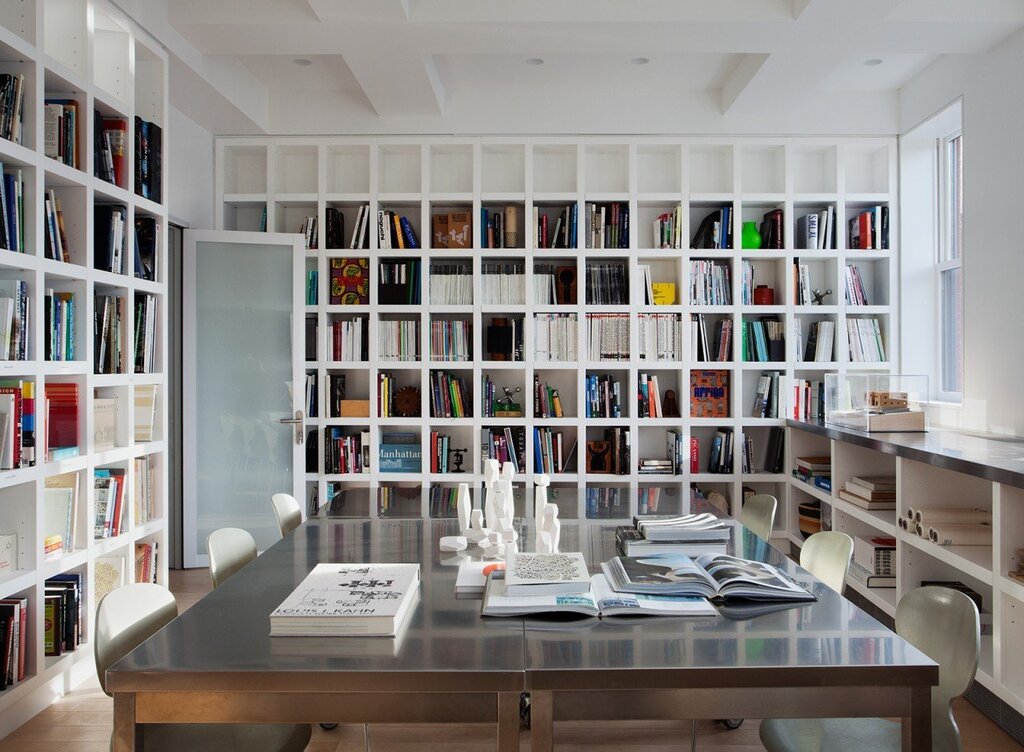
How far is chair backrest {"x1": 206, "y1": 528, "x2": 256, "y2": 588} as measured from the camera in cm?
250

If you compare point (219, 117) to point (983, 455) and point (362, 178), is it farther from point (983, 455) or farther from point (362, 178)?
point (983, 455)

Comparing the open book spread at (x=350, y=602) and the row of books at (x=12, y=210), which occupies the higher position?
the row of books at (x=12, y=210)

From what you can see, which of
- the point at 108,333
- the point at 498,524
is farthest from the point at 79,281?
the point at 498,524

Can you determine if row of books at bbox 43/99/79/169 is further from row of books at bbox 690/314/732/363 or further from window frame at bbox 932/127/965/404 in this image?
window frame at bbox 932/127/965/404

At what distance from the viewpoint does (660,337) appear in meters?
5.31

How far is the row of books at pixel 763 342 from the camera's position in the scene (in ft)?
17.4

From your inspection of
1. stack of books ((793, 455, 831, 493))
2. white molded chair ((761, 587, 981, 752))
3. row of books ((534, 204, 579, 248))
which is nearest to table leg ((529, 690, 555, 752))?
white molded chair ((761, 587, 981, 752))

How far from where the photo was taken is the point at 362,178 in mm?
5570

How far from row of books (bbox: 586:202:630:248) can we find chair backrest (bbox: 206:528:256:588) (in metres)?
3.30

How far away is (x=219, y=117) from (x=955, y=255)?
15.7 ft

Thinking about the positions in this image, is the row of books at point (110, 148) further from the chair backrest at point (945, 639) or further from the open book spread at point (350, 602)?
the chair backrest at point (945, 639)

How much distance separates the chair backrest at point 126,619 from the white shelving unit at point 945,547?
8.69ft

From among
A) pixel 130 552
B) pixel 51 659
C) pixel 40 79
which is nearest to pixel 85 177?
pixel 40 79

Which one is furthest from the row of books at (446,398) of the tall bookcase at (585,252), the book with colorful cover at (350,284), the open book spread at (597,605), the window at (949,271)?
the open book spread at (597,605)
